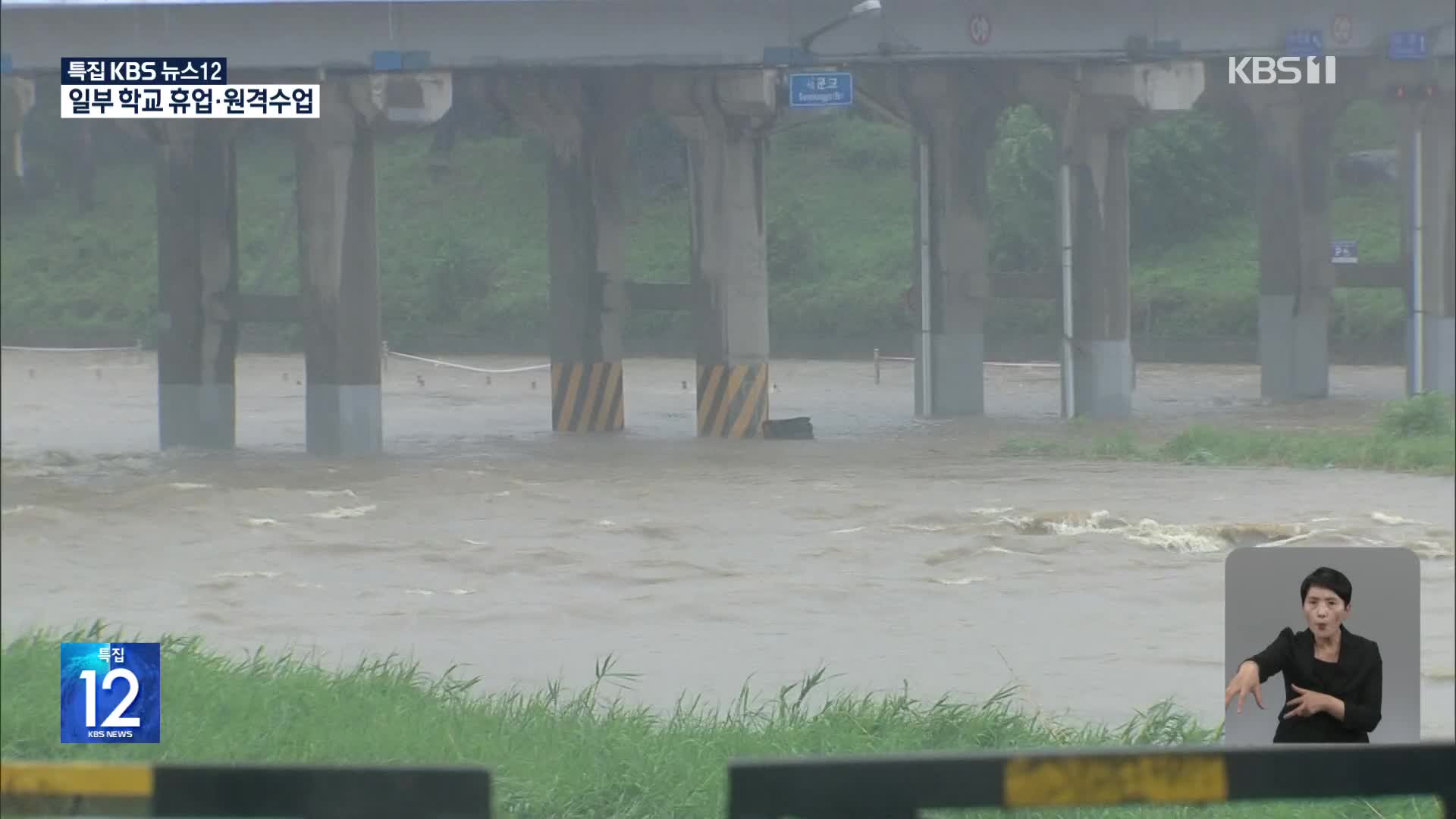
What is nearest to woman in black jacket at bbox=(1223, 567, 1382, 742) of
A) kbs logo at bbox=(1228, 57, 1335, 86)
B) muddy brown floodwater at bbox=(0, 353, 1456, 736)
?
muddy brown floodwater at bbox=(0, 353, 1456, 736)

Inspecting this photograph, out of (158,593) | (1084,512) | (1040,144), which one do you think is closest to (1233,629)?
(158,593)

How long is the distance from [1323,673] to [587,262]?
1063 inches

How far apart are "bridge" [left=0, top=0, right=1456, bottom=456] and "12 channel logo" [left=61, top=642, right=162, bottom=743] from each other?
5829 millimetres

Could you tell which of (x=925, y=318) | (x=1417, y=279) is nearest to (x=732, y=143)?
(x=925, y=318)

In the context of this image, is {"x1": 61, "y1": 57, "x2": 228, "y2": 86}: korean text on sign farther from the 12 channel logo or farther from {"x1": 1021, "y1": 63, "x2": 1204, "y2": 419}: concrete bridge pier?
{"x1": 1021, "y1": 63, "x2": 1204, "y2": 419}: concrete bridge pier

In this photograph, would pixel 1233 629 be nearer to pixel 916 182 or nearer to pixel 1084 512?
pixel 1084 512

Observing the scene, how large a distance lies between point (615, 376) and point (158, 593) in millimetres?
17234

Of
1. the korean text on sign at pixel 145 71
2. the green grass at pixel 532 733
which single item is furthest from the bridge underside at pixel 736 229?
Result: the korean text on sign at pixel 145 71

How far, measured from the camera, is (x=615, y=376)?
106 feet

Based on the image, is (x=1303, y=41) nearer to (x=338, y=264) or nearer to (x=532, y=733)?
(x=338, y=264)

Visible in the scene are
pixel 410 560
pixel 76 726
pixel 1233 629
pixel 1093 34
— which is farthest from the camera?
pixel 1093 34

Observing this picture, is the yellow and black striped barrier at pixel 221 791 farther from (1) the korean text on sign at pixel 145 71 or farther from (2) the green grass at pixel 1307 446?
(2) the green grass at pixel 1307 446

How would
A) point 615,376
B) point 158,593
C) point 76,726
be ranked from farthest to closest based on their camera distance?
1. point 615,376
2. point 158,593
3. point 76,726

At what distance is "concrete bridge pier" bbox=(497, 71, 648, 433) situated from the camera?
97.9ft
